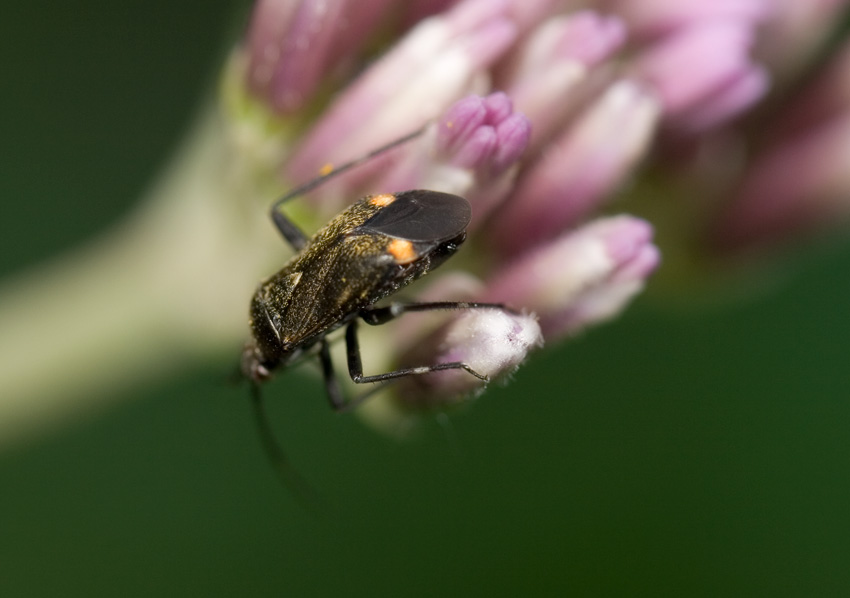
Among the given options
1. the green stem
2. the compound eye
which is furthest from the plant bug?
the green stem

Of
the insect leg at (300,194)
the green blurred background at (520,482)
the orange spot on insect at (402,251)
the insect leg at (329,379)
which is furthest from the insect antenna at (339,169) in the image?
the green blurred background at (520,482)

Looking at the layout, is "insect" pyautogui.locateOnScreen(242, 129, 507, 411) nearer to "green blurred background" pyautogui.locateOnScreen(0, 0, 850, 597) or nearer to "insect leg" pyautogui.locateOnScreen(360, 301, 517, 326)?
"insect leg" pyautogui.locateOnScreen(360, 301, 517, 326)

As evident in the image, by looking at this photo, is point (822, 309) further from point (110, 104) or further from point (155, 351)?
point (110, 104)

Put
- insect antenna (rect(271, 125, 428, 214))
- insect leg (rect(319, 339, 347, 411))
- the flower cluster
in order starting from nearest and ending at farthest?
1. the flower cluster
2. insect antenna (rect(271, 125, 428, 214))
3. insect leg (rect(319, 339, 347, 411))

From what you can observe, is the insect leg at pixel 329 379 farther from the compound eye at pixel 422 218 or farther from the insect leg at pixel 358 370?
the compound eye at pixel 422 218

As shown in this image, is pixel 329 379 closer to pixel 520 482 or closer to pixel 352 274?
pixel 352 274

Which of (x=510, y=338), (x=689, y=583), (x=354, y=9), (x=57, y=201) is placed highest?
(x=57, y=201)

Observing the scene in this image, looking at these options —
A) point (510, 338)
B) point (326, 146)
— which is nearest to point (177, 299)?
point (326, 146)
